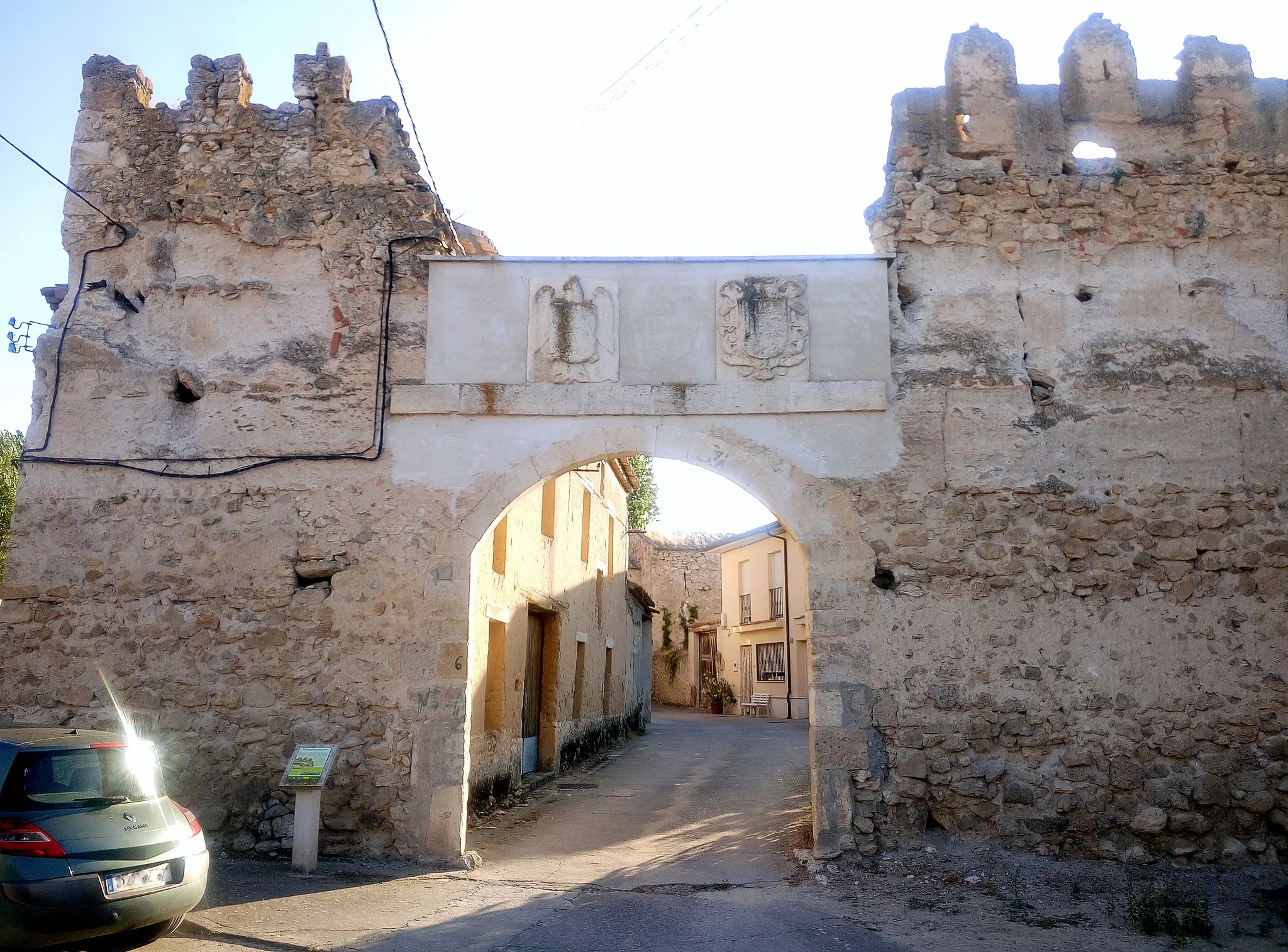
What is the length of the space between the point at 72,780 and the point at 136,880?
649 mm

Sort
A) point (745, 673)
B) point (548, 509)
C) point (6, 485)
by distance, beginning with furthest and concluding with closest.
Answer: point (745, 673)
point (6, 485)
point (548, 509)

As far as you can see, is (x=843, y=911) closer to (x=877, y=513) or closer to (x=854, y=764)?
(x=854, y=764)

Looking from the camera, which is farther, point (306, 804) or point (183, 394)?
point (183, 394)

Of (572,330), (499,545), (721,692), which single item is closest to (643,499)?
(721,692)

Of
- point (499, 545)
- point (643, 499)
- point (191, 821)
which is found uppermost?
point (643, 499)

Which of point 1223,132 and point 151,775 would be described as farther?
point 1223,132

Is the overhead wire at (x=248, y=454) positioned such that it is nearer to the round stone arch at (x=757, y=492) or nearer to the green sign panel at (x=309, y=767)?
the round stone arch at (x=757, y=492)

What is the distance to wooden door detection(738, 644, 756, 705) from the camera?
1147 inches

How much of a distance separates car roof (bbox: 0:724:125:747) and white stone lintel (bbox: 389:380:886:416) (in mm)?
3466

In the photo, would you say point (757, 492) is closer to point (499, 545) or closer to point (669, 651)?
point (499, 545)

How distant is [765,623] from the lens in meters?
28.4

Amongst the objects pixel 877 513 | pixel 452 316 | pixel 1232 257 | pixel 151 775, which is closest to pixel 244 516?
pixel 452 316

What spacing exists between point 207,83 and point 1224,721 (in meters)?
10.1

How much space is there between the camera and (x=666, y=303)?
829 centimetres
